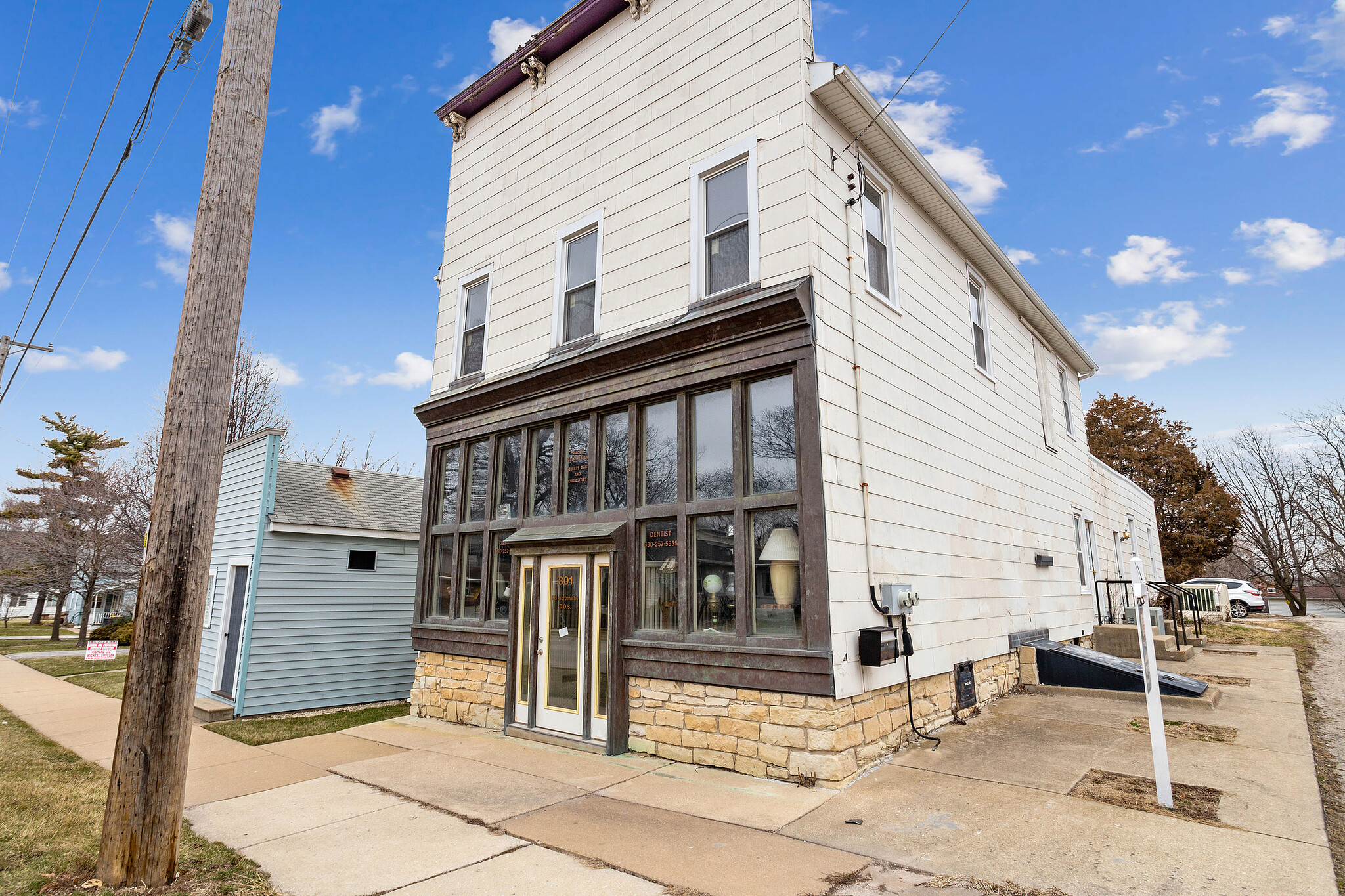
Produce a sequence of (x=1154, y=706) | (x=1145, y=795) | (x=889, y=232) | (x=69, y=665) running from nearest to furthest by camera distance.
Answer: (x=1154, y=706), (x=1145, y=795), (x=889, y=232), (x=69, y=665)

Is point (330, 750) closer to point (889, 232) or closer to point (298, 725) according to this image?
point (298, 725)

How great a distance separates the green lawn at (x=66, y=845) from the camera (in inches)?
146

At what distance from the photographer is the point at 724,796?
17.8 ft

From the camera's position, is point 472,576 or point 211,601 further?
point 211,601

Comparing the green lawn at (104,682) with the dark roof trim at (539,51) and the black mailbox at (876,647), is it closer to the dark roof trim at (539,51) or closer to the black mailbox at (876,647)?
the dark roof trim at (539,51)

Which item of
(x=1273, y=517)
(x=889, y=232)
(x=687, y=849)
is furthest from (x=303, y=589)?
(x=1273, y=517)

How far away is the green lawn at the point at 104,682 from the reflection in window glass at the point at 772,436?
44.5 feet

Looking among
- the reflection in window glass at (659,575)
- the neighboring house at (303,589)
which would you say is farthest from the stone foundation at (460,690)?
the neighboring house at (303,589)

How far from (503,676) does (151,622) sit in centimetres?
521

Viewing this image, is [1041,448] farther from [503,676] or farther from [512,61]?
[512,61]

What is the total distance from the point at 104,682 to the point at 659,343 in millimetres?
16116

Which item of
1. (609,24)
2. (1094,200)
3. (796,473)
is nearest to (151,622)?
(796,473)

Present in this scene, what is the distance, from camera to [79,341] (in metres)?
13.0

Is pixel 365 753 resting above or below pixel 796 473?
below
